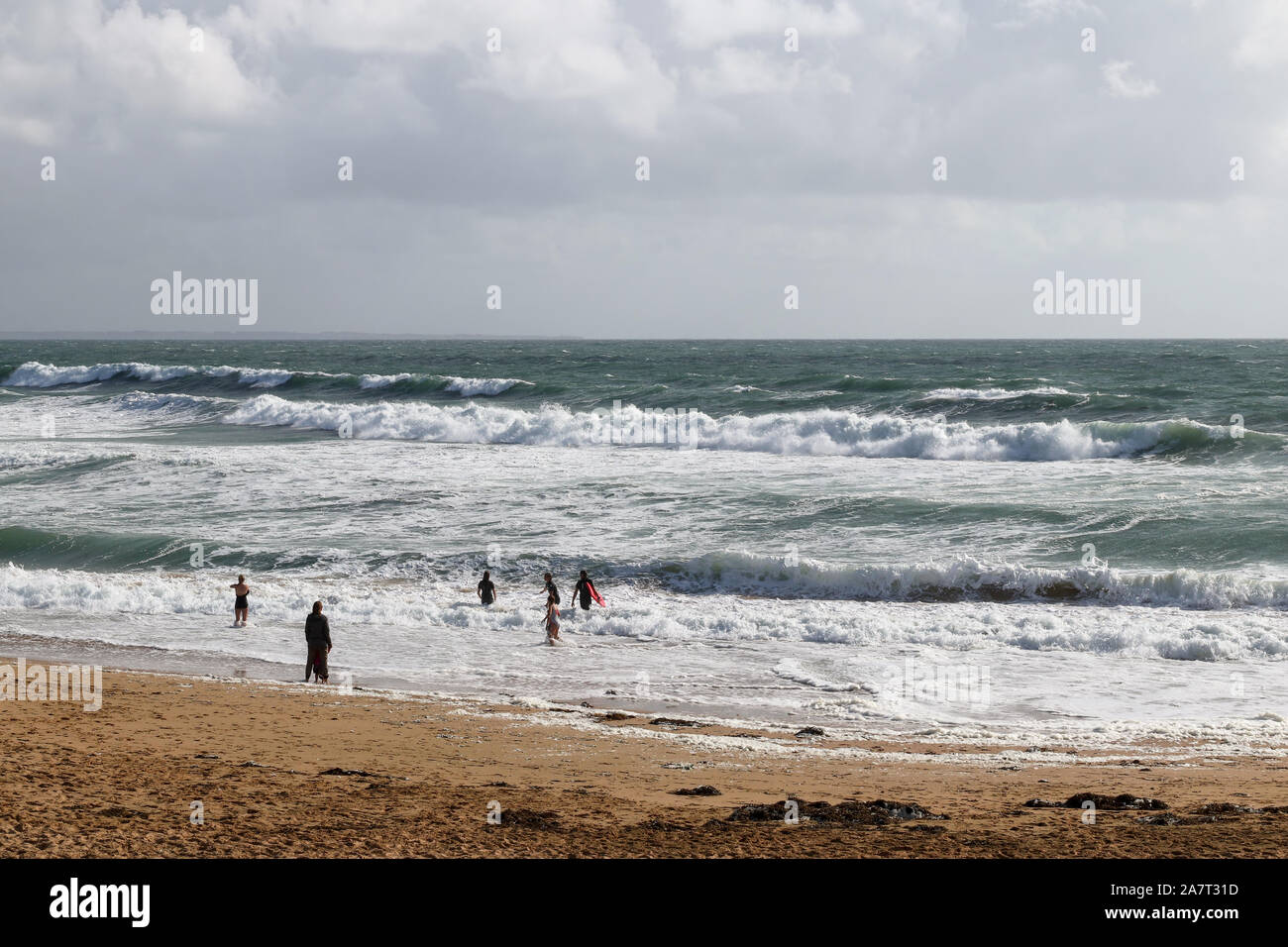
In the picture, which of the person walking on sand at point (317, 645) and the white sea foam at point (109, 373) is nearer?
the person walking on sand at point (317, 645)

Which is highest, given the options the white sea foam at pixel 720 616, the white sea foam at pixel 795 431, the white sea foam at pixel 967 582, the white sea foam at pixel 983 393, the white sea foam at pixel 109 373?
the white sea foam at pixel 109 373

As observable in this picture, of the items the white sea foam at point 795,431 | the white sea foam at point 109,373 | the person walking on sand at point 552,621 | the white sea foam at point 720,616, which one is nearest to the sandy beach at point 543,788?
the white sea foam at point 720,616

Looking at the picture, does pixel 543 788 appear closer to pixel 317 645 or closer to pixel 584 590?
pixel 317 645

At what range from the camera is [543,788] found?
8617 millimetres

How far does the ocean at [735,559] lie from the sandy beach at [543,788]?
1.39m

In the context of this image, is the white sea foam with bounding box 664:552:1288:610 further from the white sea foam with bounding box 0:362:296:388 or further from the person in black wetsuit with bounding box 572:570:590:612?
the white sea foam with bounding box 0:362:296:388

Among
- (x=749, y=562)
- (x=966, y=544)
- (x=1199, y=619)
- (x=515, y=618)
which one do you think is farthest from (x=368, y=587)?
(x=1199, y=619)

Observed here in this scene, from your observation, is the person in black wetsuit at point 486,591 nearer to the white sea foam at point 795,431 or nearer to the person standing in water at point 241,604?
the person standing in water at point 241,604

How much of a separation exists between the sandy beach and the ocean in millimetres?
1394

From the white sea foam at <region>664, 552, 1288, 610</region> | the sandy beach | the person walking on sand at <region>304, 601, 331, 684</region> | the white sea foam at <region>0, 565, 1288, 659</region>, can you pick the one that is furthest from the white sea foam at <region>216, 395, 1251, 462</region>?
the sandy beach

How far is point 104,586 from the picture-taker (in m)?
18.8

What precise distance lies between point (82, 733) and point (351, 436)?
3136 cm

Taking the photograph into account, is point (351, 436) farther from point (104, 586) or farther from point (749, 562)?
point (749, 562)

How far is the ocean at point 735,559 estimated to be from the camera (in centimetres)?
1355
